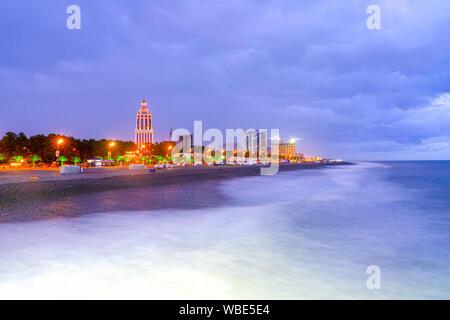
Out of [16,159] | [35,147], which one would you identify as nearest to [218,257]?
[35,147]

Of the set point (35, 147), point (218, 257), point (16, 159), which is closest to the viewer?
point (218, 257)

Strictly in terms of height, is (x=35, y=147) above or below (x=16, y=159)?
above

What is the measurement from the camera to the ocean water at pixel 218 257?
642cm

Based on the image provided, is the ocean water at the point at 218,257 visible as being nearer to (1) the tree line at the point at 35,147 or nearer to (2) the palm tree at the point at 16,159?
(1) the tree line at the point at 35,147

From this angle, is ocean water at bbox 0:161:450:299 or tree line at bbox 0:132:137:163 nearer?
ocean water at bbox 0:161:450:299

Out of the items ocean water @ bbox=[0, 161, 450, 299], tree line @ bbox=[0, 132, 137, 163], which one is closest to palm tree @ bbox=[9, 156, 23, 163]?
tree line @ bbox=[0, 132, 137, 163]

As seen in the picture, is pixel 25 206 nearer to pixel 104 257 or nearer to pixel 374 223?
pixel 104 257

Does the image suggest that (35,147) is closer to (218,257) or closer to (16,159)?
(16,159)

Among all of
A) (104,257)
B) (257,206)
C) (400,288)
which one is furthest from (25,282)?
(257,206)

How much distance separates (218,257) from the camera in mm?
8555

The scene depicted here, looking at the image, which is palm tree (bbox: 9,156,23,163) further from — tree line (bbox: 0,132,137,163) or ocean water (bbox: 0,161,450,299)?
ocean water (bbox: 0,161,450,299)

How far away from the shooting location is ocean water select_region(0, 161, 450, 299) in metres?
6.42

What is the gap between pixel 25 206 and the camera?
15820 mm
